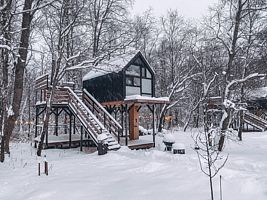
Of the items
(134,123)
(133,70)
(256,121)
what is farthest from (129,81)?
(256,121)

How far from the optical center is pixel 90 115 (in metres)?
18.2

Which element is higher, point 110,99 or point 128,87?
point 128,87

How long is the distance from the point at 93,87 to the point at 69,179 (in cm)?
1490

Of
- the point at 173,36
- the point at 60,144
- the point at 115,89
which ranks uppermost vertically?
the point at 173,36

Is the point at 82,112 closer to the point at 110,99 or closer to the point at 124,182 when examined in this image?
the point at 110,99

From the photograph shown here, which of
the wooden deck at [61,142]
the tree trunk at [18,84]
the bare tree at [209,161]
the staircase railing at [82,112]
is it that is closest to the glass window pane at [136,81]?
the staircase railing at [82,112]

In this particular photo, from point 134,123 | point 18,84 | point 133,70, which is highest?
point 133,70

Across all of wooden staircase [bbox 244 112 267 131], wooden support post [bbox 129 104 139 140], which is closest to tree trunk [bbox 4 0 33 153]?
wooden support post [bbox 129 104 139 140]

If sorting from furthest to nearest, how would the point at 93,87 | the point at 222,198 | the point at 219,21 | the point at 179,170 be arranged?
the point at 93,87 → the point at 219,21 → the point at 179,170 → the point at 222,198

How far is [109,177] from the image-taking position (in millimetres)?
9188

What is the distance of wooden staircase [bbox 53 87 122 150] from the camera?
53.8ft

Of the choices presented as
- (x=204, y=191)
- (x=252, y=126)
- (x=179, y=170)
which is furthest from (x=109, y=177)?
(x=252, y=126)

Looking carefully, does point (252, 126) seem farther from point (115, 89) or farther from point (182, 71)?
point (115, 89)

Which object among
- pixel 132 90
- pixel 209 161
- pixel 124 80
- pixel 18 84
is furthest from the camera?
pixel 132 90
